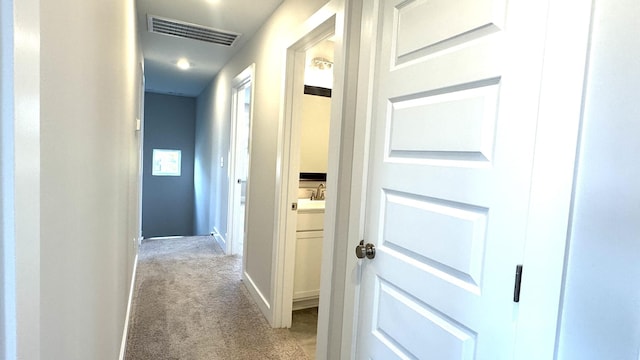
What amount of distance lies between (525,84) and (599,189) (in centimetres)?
30

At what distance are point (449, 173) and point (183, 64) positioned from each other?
4607mm

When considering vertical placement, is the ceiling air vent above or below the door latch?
above

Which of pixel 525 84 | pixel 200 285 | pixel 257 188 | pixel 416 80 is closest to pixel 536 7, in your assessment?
pixel 525 84

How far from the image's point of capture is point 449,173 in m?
1.07

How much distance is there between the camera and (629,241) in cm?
67

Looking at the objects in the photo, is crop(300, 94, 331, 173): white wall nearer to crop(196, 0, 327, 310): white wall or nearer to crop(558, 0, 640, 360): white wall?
crop(196, 0, 327, 310): white wall

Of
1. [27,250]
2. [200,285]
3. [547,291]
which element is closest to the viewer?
[27,250]

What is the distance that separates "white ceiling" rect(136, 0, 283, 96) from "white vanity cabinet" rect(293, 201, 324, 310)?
1.66 metres

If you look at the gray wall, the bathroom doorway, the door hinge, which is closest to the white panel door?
the door hinge

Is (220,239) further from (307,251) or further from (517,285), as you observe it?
(517,285)

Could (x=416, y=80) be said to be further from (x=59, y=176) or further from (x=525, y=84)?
(x=59, y=176)

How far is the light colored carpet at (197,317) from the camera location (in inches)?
90.3

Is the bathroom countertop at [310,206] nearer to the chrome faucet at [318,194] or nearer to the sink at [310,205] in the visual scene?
the sink at [310,205]

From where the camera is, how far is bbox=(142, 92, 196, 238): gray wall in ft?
24.3
